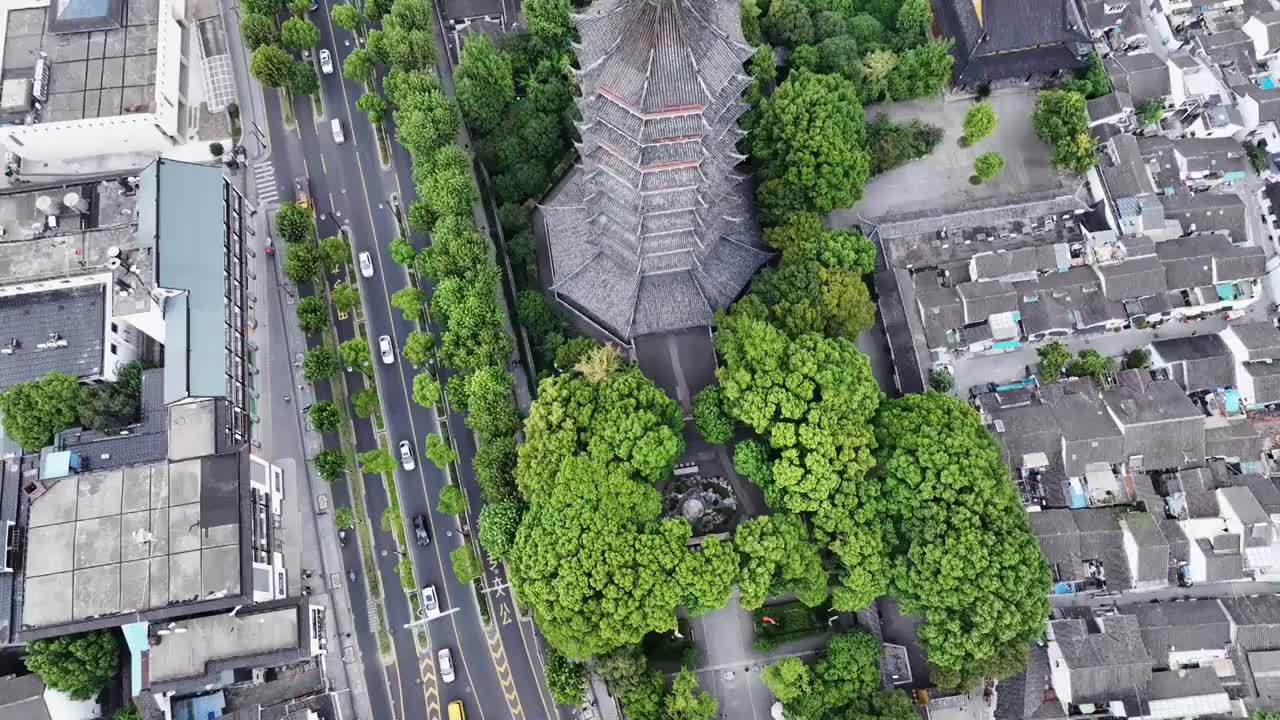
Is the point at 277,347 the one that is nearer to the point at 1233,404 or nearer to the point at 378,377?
the point at 378,377

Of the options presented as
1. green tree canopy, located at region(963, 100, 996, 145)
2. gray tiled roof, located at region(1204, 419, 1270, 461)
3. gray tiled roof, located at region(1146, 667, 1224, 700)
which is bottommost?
gray tiled roof, located at region(1146, 667, 1224, 700)

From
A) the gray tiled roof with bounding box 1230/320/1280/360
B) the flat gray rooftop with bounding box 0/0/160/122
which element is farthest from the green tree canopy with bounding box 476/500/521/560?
the gray tiled roof with bounding box 1230/320/1280/360

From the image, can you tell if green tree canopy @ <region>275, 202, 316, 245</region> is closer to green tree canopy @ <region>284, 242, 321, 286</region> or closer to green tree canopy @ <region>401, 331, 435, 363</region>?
green tree canopy @ <region>284, 242, 321, 286</region>

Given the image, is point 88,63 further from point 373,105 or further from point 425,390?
point 425,390

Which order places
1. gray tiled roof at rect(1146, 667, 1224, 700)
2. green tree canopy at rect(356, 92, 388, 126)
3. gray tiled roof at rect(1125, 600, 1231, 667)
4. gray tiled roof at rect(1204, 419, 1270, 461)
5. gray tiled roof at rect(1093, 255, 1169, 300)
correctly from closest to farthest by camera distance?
gray tiled roof at rect(1146, 667, 1224, 700)
gray tiled roof at rect(1125, 600, 1231, 667)
gray tiled roof at rect(1204, 419, 1270, 461)
gray tiled roof at rect(1093, 255, 1169, 300)
green tree canopy at rect(356, 92, 388, 126)

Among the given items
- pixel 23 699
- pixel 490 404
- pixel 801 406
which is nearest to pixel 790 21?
pixel 801 406

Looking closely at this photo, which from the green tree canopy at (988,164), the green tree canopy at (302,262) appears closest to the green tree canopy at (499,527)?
the green tree canopy at (302,262)

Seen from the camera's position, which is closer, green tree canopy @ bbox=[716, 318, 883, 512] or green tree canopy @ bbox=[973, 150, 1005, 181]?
green tree canopy @ bbox=[716, 318, 883, 512]
